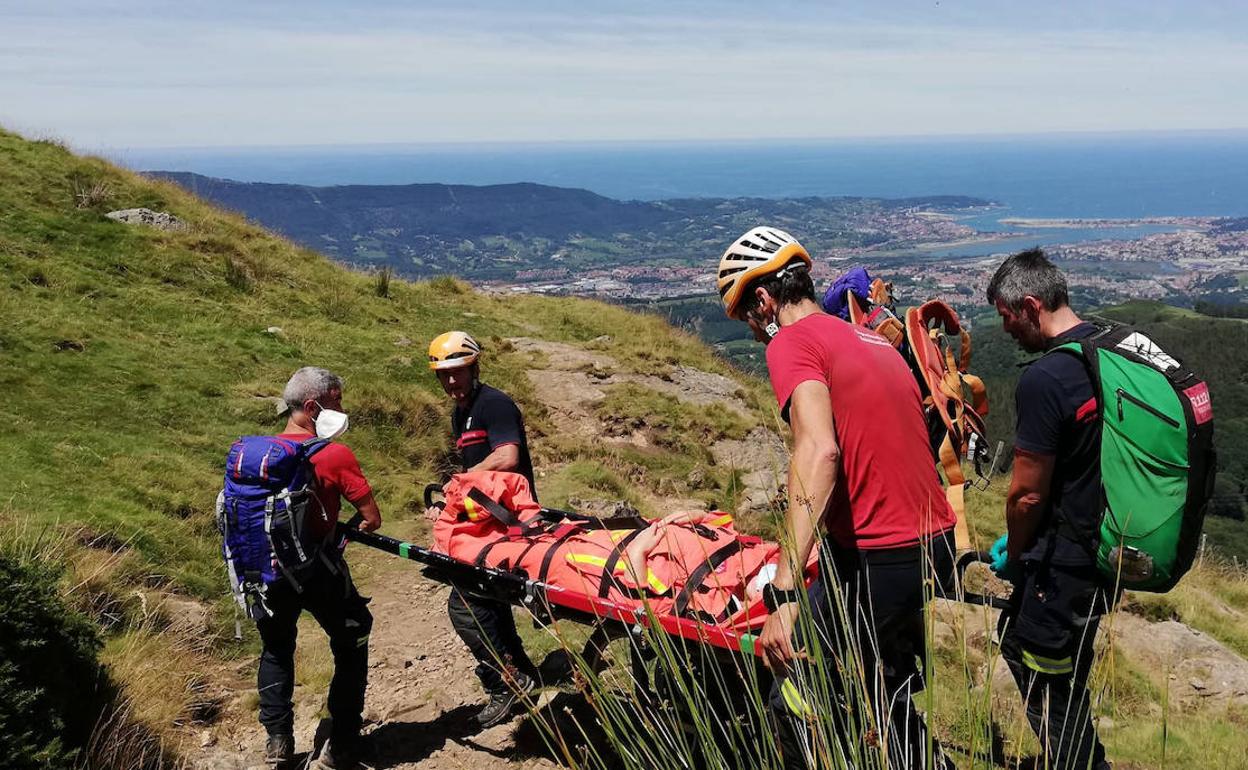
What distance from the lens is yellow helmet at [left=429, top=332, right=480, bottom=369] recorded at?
5.14 meters

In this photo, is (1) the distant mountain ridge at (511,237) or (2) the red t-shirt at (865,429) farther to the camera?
(1) the distant mountain ridge at (511,237)

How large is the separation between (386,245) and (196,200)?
16091 centimetres

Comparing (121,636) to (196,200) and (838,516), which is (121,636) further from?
(196,200)

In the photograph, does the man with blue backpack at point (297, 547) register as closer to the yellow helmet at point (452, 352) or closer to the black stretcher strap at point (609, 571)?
the yellow helmet at point (452, 352)

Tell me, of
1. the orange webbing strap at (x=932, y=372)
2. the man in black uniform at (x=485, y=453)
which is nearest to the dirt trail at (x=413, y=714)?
the man in black uniform at (x=485, y=453)

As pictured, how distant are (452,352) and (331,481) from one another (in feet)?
3.77

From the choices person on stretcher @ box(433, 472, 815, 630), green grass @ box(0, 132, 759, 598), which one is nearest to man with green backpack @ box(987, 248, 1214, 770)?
person on stretcher @ box(433, 472, 815, 630)

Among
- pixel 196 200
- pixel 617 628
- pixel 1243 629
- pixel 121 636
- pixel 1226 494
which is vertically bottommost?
pixel 1226 494

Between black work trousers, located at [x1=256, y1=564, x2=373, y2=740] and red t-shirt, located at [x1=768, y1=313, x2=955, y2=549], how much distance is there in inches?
119

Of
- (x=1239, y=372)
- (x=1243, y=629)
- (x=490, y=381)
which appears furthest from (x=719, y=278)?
(x=1239, y=372)

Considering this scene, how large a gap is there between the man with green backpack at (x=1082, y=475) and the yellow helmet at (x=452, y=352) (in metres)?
3.21

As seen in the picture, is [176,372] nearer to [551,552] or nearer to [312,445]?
Result: [312,445]

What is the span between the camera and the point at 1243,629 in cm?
881

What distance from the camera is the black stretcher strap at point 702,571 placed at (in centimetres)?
379
